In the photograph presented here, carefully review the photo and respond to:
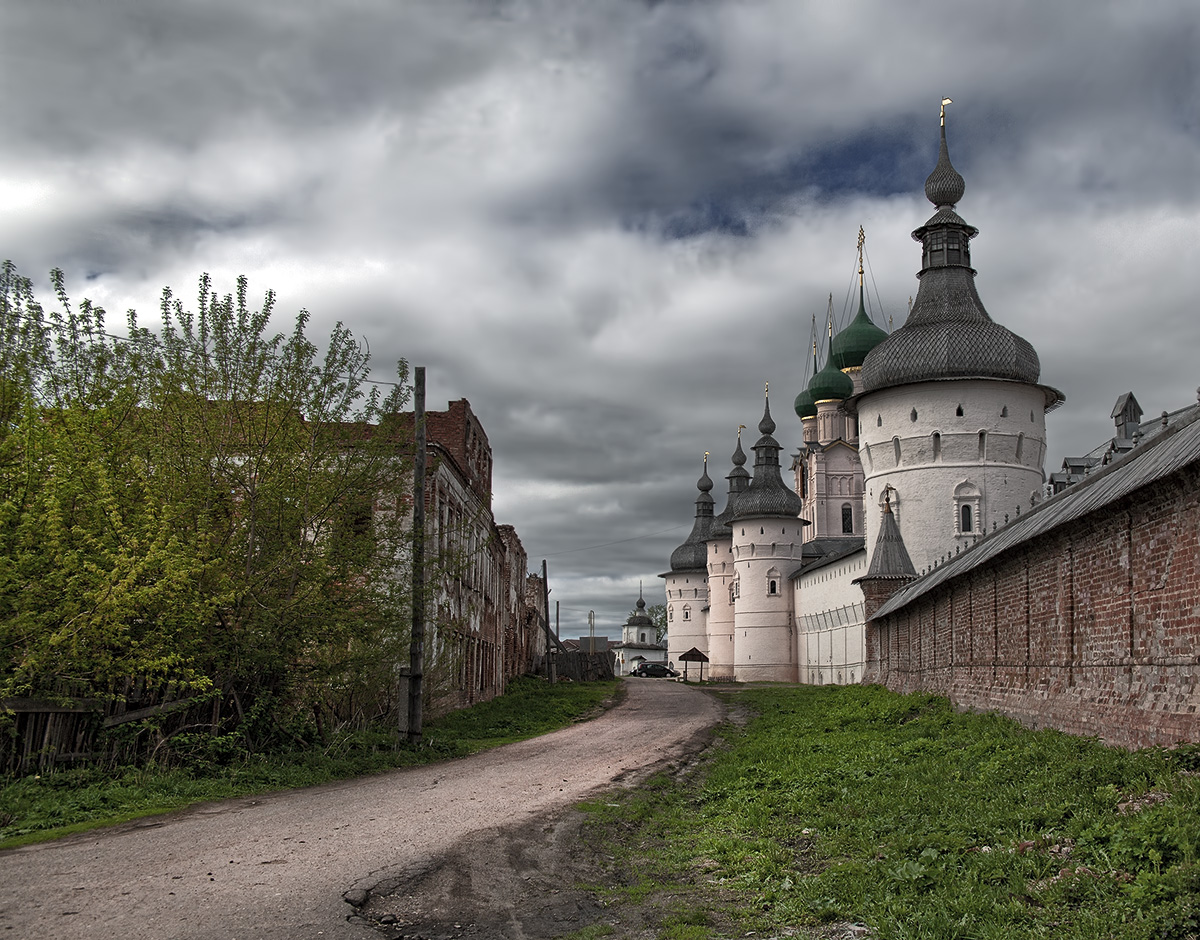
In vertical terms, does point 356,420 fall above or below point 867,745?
above

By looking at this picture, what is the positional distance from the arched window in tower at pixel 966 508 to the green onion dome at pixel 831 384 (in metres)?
30.0

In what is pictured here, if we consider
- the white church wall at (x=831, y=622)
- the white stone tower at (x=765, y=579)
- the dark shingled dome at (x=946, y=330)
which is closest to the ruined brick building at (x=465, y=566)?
the white church wall at (x=831, y=622)

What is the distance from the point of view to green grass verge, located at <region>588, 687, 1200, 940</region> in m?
5.52

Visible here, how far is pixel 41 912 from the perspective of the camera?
6.05m

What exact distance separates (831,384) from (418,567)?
2266 inches

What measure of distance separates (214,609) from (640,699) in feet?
78.5

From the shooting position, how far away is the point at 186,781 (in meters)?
11.2

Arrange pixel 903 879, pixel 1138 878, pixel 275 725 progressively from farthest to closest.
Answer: pixel 275 725 → pixel 903 879 → pixel 1138 878

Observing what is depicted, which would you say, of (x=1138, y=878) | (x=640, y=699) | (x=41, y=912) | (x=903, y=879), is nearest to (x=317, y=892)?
(x=41, y=912)

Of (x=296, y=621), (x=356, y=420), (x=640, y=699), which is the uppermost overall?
(x=356, y=420)

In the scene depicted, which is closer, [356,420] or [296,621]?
[296,621]

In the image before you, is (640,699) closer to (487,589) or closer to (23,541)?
(487,589)

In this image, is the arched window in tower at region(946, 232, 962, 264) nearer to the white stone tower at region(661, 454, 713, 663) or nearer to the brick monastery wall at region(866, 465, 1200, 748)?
the brick monastery wall at region(866, 465, 1200, 748)

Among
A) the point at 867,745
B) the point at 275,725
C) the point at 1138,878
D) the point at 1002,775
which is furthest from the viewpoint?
the point at 867,745
